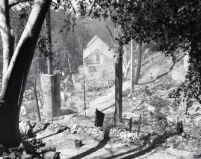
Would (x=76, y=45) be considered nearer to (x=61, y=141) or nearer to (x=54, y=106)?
(x=54, y=106)

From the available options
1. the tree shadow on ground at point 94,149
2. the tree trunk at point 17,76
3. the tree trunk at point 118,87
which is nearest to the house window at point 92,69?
the tree trunk at point 118,87

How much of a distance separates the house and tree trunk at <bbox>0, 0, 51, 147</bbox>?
42.7 metres

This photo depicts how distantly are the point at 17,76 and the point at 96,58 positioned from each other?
47976mm

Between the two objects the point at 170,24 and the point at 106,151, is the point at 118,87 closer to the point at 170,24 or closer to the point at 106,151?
the point at 106,151

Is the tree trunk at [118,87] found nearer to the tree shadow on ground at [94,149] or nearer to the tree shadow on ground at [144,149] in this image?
the tree shadow on ground at [94,149]

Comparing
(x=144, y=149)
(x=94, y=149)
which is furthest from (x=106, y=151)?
(x=144, y=149)

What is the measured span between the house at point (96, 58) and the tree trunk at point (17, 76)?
42.7m

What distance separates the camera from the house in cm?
5350

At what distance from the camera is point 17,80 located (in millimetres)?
8977

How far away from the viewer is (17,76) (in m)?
8.91

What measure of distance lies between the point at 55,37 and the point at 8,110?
46906 millimetres

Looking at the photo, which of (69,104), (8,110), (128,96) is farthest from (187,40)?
(69,104)

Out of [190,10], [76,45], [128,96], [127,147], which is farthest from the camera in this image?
[76,45]

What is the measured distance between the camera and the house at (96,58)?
53500mm
